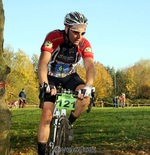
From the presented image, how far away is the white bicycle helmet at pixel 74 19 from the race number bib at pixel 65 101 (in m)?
1.11

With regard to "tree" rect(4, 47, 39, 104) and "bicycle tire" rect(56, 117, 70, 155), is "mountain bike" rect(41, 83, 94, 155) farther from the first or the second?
"tree" rect(4, 47, 39, 104)

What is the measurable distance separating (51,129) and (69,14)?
5.84 feet

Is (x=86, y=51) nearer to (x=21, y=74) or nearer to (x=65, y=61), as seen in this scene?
(x=65, y=61)

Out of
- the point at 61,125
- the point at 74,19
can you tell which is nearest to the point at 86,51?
the point at 74,19

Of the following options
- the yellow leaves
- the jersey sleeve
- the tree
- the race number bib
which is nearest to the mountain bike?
the race number bib

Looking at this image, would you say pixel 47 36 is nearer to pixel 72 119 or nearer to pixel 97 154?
pixel 72 119

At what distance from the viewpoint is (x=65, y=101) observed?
5.31 m

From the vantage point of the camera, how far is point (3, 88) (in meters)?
6.01

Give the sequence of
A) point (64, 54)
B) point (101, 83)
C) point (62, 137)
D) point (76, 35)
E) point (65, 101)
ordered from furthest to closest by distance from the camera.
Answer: point (101, 83) → point (64, 54) → point (76, 35) → point (62, 137) → point (65, 101)

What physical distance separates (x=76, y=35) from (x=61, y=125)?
4.55ft

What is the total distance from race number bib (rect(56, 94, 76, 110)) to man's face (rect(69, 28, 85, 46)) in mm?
939

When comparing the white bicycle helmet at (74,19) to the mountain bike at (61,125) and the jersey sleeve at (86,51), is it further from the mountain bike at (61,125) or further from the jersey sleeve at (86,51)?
the mountain bike at (61,125)

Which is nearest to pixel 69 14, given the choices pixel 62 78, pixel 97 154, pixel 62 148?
pixel 62 78

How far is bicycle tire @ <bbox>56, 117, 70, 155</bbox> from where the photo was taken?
539 cm
